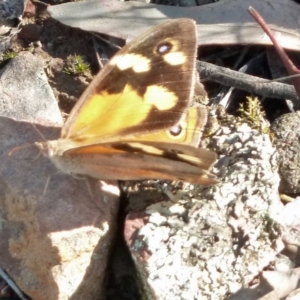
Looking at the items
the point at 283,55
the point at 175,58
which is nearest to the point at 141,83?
the point at 175,58

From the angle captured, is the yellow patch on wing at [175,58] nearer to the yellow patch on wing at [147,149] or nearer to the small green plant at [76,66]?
the yellow patch on wing at [147,149]

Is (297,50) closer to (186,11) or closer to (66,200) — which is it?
(186,11)

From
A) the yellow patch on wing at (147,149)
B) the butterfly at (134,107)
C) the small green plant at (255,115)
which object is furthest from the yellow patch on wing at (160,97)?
the small green plant at (255,115)

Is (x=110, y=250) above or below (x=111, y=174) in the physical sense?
below

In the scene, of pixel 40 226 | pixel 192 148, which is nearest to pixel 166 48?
pixel 192 148

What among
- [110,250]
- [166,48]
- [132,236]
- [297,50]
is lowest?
[110,250]

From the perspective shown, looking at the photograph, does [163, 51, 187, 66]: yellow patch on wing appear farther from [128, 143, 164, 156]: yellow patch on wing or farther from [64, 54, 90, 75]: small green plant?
[64, 54, 90, 75]: small green plant
